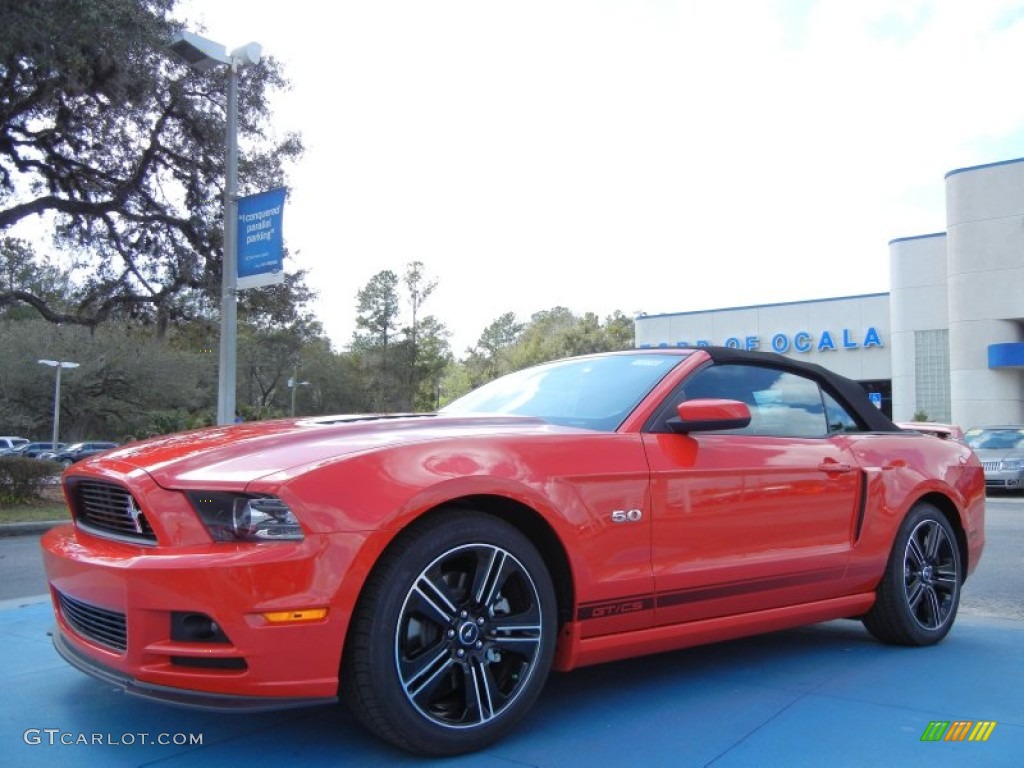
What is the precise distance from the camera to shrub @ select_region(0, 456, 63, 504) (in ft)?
45.3

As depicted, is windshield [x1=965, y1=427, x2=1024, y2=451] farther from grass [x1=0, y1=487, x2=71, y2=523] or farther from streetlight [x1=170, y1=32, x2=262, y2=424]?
grass [x1=0, y1=487, x2=71, y2=523]

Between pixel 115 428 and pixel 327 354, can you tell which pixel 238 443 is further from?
pixel 327 354

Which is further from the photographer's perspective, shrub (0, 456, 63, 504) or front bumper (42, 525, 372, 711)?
shrub (0, 456, 63, 504)

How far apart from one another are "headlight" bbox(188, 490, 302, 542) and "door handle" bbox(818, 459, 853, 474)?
8.58ft

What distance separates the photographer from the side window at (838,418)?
15.4 feet

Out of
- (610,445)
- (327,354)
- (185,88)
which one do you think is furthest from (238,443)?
(327,354)

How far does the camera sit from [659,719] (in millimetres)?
3451

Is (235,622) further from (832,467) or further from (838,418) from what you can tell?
(838,418)

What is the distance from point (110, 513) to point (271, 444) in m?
0.64

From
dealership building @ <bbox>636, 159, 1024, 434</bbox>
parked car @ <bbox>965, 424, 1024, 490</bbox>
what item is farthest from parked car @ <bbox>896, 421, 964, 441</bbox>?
dealership building @ <bbox>636, 159, 1024, 434</bbox>

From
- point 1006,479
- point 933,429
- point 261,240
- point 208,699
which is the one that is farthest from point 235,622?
point 1006,479

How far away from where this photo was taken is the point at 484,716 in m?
3.05

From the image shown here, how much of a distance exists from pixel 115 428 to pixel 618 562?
5081cm

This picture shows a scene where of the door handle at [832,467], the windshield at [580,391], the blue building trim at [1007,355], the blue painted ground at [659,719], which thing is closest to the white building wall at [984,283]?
the blue building trim at [1007,355]
